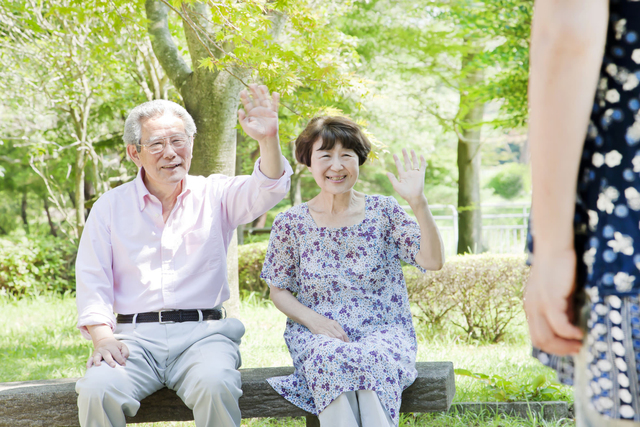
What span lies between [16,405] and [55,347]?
124 inches

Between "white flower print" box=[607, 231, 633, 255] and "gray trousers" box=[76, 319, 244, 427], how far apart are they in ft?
6.01

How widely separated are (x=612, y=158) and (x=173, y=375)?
Answer: 2148mm

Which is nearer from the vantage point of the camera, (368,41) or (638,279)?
(638,279)

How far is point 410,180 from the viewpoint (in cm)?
264

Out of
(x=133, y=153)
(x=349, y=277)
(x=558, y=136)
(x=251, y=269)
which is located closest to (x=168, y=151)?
(x=133, y=153)

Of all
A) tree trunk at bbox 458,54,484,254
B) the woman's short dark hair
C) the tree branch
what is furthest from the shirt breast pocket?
tree trunk at bbox 458,54,484,254

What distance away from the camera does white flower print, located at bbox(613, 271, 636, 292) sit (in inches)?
36.8

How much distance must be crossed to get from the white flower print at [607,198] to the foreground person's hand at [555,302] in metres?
0.09

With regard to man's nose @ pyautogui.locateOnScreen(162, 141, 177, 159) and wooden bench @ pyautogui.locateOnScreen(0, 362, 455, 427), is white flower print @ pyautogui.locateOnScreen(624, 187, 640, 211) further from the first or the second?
man's nose @ pyautogui.locateOnScreen(162, 141, 177, 159)

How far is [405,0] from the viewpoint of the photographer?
9.12m

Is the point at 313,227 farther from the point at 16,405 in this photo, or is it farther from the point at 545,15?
the point at 545,15

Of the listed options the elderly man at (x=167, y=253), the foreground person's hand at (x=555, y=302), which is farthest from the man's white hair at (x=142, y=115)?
the foreground person's hand at (x=555, y=302)

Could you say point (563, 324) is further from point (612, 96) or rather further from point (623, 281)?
point (612, 96)

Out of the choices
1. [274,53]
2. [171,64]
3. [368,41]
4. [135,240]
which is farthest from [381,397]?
[368,41]
